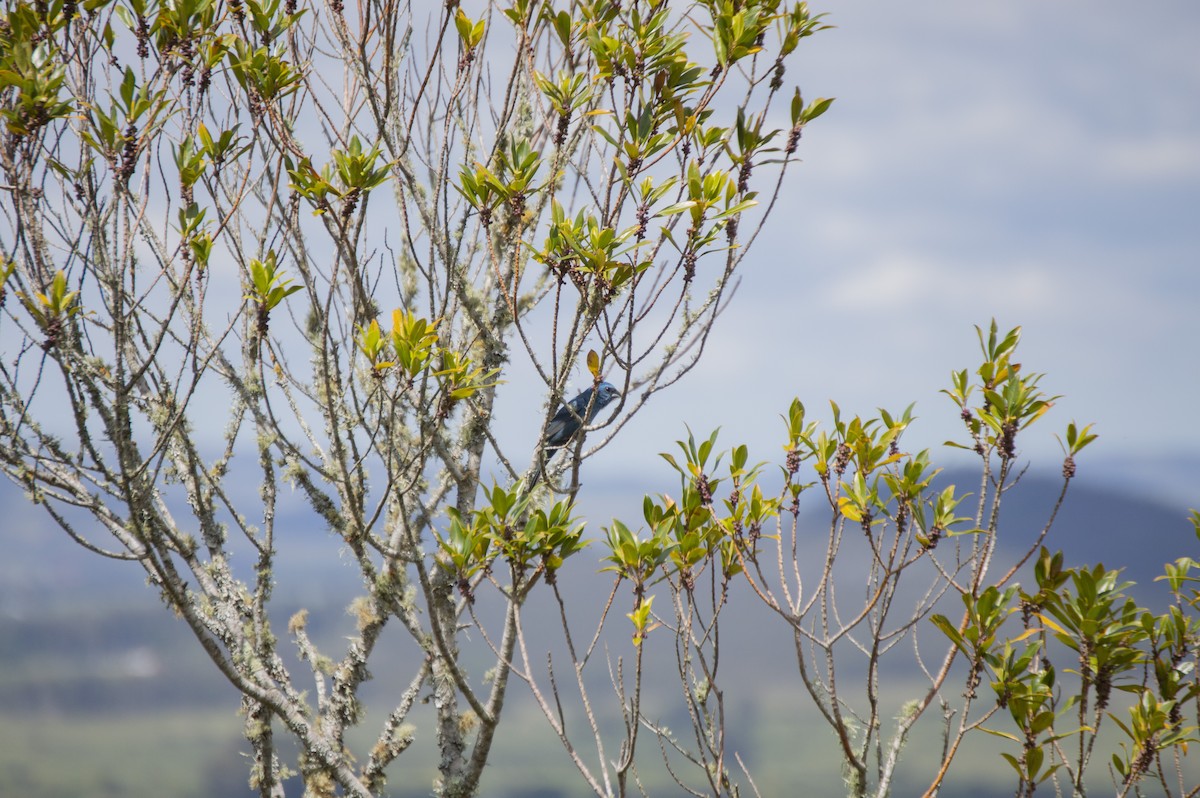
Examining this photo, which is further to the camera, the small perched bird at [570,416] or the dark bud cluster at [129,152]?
the small perched bird at [570,416]

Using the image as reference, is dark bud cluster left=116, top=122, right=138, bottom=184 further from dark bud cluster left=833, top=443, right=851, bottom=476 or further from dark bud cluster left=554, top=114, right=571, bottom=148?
dark bud cluster left=833, top=443, right=851, bottom=476

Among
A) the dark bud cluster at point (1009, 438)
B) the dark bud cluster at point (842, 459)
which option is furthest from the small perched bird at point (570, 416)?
the dark bud cluster at point (1009, 438)

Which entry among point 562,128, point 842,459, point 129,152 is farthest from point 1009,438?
point 129,152

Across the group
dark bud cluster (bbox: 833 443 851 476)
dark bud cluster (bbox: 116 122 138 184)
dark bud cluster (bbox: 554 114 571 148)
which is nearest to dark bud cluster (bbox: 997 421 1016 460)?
dark bud cluster (bbox: 833 443 851 476)

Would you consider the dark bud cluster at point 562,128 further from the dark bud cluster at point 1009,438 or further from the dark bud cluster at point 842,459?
the dark bud cluster at point 1009,438

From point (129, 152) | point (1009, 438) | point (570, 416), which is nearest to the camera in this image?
point (1009, 438)

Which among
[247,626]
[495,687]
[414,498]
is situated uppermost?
[414,498]

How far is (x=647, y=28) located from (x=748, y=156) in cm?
46

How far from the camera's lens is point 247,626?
3.90 m

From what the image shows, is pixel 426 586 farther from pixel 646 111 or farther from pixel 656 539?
pixel 646 111

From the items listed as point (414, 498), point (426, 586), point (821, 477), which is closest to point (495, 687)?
point (426, 586)

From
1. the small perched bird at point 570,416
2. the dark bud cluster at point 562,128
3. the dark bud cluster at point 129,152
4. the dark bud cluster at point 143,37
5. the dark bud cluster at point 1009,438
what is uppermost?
the dark bud cluster at point 143,37

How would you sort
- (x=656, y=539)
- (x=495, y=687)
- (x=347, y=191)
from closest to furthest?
(x=656, y=539), (x=347, y=191), (x=495, y=687)

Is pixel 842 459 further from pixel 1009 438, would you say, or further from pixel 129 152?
pixel 129 152
